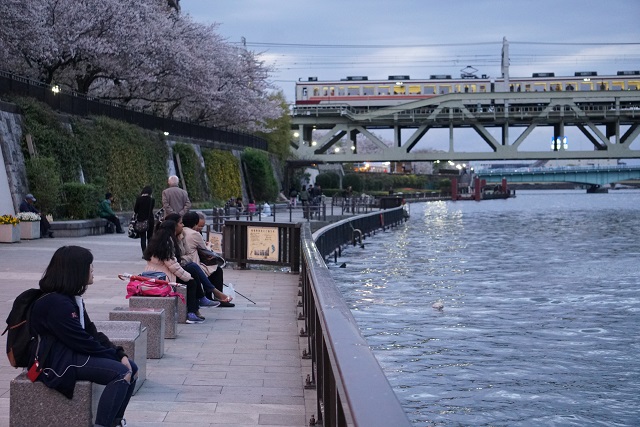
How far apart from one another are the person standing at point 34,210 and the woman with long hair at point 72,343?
76.9 feet

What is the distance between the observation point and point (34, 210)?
29.4 meters

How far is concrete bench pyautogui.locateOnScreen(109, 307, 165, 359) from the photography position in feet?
32.0

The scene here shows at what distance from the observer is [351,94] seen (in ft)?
307

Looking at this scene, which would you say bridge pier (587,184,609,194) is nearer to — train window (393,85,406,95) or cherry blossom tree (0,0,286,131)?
train window (393,85,406,95)

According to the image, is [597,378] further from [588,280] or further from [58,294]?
[588,280]

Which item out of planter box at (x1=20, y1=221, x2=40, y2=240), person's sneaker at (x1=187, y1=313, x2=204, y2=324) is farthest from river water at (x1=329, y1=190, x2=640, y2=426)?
planter box at (x1=20, y1=221, x2=40, y2=240)

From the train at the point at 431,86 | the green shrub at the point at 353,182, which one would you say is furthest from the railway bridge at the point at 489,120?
the green shrub at the point at 353,182

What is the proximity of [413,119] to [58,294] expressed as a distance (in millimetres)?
83799

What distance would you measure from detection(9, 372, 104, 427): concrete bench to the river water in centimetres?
471

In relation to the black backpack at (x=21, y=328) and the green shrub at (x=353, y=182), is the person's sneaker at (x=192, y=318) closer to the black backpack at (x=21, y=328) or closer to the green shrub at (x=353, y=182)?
the black backpack at (x=21, y=328)

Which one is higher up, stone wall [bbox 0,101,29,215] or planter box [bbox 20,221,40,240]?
stone wall [bbox 0,101,29,215]

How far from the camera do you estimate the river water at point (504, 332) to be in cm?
1120

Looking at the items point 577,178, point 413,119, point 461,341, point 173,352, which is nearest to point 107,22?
point 461,341

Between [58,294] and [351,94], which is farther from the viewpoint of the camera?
Result: [351,94]
